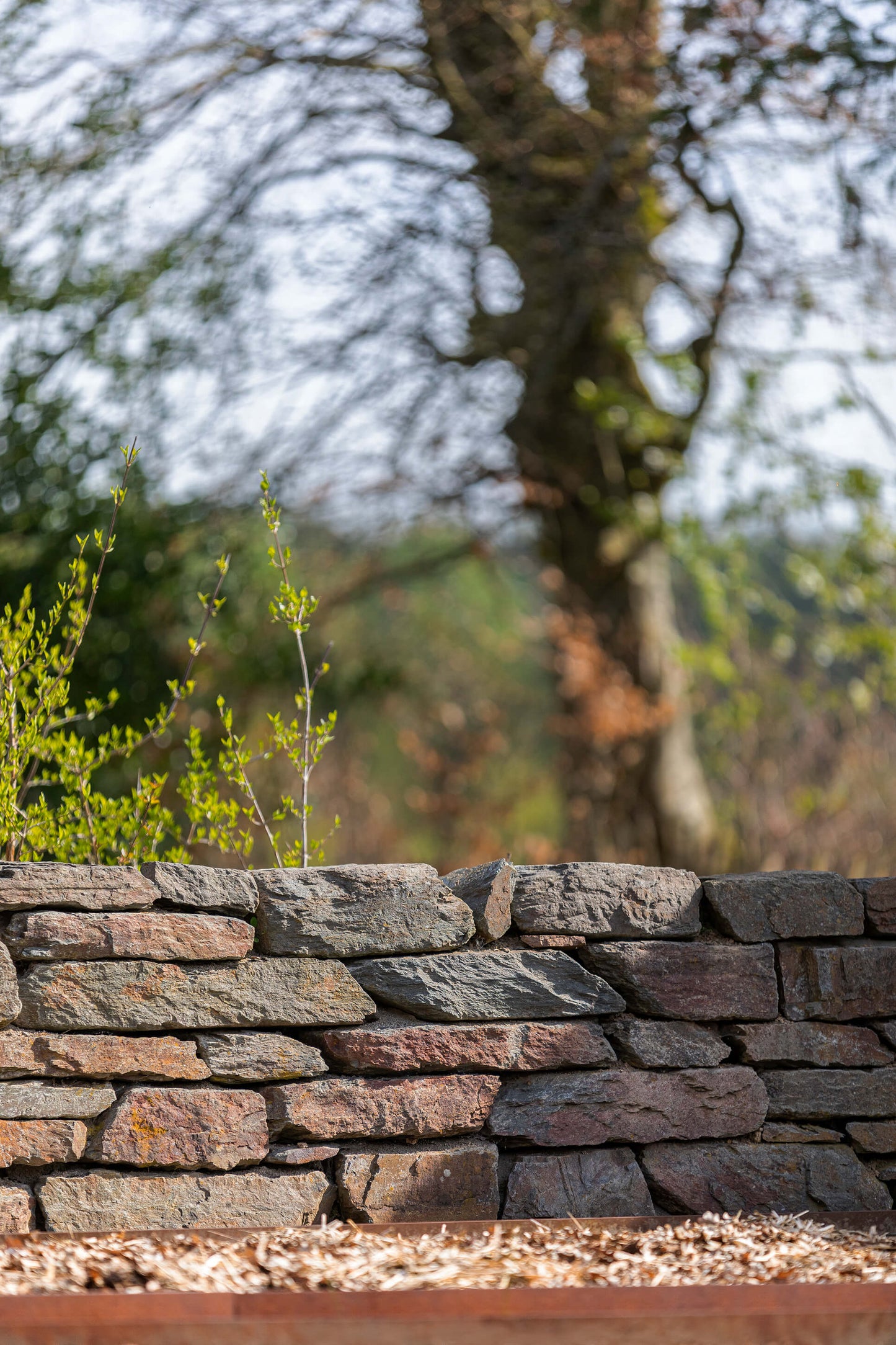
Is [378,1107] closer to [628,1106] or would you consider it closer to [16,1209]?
[628,1106]

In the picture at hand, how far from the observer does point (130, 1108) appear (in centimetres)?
206

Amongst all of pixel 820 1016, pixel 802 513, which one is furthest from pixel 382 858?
pixel 820 1016

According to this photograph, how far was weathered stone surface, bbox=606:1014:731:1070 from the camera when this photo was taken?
2.29m

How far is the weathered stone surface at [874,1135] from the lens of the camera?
7.77 feet

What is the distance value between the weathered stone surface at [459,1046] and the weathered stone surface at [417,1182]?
15 cm

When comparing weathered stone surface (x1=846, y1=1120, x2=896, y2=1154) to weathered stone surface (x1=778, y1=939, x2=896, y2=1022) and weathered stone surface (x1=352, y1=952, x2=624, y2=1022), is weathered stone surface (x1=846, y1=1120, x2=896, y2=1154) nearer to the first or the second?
weathered stone surface (x1=778, y1=939, x2=896, y2=1022)

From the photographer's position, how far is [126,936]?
209 centimetres

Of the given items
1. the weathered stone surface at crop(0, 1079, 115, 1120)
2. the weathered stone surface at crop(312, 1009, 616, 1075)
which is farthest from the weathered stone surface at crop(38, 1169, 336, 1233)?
the weathered stone surface at crop(312, 1009, 616, 1075)

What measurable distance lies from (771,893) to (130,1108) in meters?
1.30

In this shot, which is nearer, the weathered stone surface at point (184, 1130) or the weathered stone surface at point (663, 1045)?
the weathered stone surface at point (184, 1130)

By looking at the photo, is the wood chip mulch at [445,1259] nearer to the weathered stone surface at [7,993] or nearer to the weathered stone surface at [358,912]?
the weathered stone surface at [7,993]

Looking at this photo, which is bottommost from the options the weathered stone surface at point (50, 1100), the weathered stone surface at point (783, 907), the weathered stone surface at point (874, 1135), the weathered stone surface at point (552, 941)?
the weathered stone surface at point (874, 1135)

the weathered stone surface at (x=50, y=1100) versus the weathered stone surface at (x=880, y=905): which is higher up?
the weathered stone surface at (x=50, y=1100)

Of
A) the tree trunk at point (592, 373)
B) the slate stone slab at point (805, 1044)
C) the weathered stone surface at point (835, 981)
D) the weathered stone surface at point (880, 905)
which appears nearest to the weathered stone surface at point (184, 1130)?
the slate stone slab at point (805, 1044)
